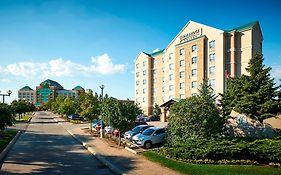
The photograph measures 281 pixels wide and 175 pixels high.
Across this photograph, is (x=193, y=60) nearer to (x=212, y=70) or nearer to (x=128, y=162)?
(x=212, y=70)

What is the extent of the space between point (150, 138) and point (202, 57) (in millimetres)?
32595

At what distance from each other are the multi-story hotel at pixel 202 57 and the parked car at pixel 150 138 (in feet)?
69.6

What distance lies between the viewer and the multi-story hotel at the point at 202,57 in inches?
1885

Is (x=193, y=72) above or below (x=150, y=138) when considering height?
above

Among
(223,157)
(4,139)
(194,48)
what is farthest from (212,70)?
(4,139)

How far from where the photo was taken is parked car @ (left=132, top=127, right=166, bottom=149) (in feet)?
72.7

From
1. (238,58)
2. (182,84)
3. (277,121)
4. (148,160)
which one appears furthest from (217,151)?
(182,84)

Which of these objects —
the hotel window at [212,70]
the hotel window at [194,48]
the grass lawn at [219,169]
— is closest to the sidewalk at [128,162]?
the grass lawn at [219,169]

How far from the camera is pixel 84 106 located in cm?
3469

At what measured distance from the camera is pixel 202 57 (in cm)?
5159

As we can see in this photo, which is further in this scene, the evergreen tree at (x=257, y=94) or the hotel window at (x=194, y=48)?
the hotel window at (x=194, y=48)

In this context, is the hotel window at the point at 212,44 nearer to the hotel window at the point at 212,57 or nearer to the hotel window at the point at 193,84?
the hotel window at the point at 212,57

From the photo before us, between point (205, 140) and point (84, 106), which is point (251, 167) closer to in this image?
point (205, 140)

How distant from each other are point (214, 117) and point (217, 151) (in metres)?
2.81
